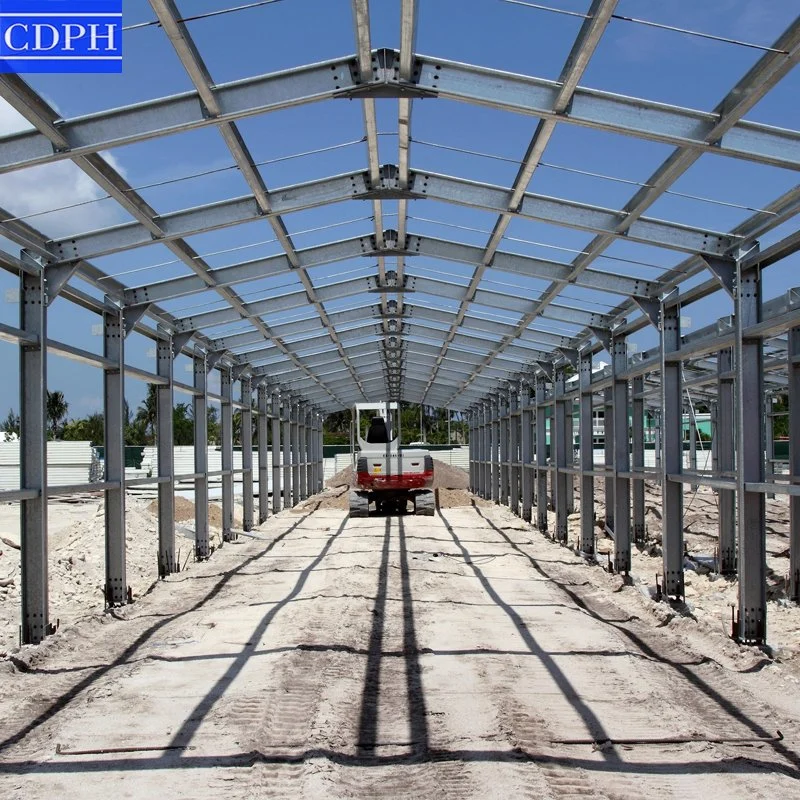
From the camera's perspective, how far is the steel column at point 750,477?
890 cm

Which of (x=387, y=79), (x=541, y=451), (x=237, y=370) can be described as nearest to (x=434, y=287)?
(x=237, y=370)

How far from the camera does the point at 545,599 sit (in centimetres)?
1163

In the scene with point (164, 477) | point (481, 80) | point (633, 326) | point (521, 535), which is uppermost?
point (481, 80)

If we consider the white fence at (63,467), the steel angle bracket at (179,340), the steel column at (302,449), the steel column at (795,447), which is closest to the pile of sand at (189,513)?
the steel column at (302,449)

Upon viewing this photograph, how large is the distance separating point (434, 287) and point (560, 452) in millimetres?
5237

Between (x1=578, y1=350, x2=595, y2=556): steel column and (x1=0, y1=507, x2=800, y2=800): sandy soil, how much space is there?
3.75 metres

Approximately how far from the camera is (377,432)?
2705 cm

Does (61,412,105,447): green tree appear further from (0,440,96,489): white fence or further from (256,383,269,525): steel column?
(256,383,269,525): steel column

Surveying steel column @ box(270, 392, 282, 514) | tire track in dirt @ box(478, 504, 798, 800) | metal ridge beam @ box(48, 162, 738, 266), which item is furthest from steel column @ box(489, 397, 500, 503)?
tire track in dirt @ box(478, 504, 798, 800)

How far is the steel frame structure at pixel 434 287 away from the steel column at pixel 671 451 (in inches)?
1.0

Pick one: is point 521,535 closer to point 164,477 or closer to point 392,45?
point 164,477

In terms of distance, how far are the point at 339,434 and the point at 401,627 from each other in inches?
2422

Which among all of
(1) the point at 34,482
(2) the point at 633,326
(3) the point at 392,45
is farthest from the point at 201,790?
(2) the point at 633,326

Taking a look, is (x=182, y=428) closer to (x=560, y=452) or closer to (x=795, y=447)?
(x=560, y=452)
